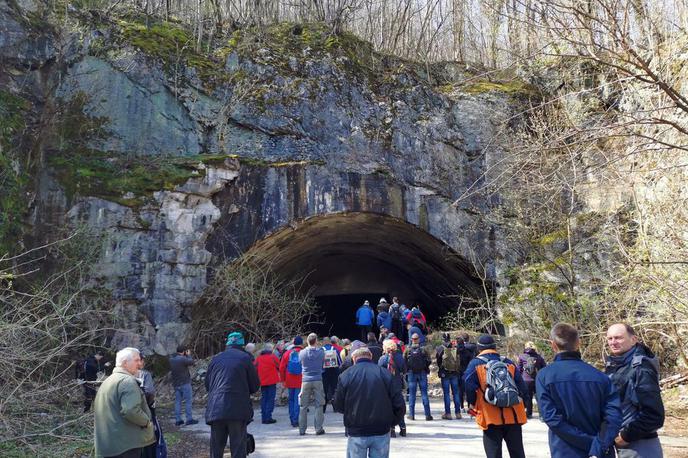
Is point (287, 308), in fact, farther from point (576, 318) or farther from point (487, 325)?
point (576, 318)

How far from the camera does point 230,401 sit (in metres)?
5.20

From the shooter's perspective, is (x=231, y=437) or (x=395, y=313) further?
(x=395, y=313)

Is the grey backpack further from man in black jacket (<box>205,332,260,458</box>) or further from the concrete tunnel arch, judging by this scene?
the concrete tunnel arch

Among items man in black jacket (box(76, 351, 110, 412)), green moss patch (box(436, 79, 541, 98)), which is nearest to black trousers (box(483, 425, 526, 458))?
man in black jacket (box(76, 351, 110, 412))

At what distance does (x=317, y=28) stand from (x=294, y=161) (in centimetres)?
466

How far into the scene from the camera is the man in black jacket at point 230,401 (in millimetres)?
5203

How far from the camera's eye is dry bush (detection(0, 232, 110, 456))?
659cm

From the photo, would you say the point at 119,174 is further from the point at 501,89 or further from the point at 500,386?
the point at 500,386

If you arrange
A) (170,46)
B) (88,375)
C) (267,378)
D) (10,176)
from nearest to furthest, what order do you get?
1. (267,378)
2. (88,375)
3. (10,176)
4. (170,46)

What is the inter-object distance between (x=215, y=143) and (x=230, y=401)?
9.75 metres

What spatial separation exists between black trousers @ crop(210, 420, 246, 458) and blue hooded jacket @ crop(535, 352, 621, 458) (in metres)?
2.94

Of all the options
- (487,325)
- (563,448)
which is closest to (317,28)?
(487,325)

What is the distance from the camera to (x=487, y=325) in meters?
14.3

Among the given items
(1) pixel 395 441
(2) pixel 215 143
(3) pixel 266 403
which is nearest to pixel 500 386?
(1) pixel 395 441
